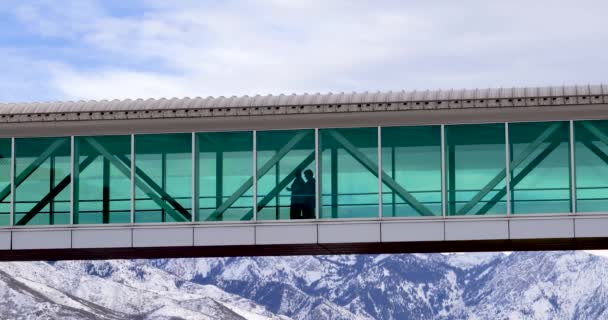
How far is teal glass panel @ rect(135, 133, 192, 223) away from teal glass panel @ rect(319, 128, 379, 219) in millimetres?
5156

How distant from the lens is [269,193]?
46.9 meters

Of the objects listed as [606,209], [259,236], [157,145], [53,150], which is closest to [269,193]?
[259,236]

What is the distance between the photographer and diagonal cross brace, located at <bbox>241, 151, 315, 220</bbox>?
153 ft

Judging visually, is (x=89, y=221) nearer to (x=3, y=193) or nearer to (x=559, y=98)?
(x=3, y=193)

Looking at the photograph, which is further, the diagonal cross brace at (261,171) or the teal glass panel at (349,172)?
the diagonal cross brace at (261,171)

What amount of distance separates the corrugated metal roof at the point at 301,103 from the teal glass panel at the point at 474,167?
1.13m

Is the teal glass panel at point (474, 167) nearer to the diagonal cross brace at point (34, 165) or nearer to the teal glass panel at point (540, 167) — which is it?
the teal glass panel at point (540, 167)

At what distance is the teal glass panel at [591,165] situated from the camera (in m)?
44.8

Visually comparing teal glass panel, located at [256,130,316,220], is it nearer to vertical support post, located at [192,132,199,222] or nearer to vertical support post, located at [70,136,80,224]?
vertical support post, located at [192,132,199,222]

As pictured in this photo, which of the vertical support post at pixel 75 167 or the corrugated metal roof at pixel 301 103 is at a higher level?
the corrugated metal roof at pixel 301 103

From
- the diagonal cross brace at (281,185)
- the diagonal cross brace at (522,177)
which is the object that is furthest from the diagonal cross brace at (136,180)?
the diagonal cross brace at (522,177)

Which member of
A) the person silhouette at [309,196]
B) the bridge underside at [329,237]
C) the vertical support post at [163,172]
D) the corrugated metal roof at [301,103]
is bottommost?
the bridge underside at [329,237]

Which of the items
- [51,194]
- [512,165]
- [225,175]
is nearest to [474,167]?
[512,165]

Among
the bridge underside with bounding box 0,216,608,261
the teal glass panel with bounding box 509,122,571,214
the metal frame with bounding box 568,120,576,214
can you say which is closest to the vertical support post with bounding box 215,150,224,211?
the bridge underside with bounding box 0,216,608,261
